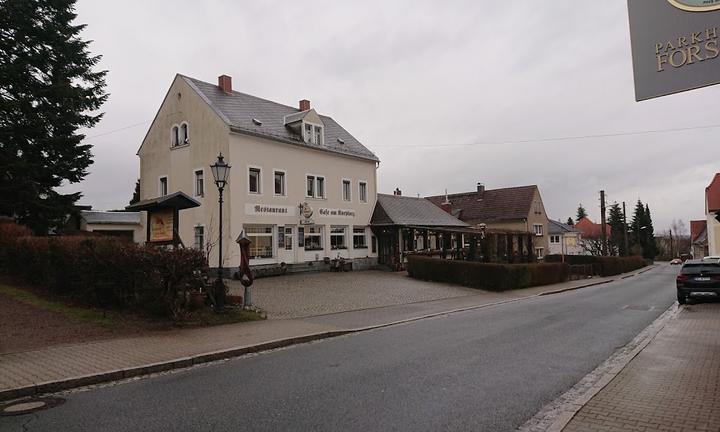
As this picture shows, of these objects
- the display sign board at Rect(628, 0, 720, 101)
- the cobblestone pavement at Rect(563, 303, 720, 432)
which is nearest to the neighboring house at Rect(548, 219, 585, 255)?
the cobblestone pavement at Rect(563, 303, 720, 432)

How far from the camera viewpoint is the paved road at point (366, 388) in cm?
545

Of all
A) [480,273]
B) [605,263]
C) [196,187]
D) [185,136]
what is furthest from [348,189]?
[605,263]

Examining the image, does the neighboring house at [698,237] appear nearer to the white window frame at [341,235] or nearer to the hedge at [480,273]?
the hedge at [480,273]

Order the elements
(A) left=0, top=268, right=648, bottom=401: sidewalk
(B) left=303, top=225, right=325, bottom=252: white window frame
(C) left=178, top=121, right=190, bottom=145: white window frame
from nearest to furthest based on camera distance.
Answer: (A) left=0, top=268, right=648, bottom=401: sidewalk → (C) left=178, top=121, right=190, bottom=145: white window frame → (B) left=303, top=225, right=325, bottom=252: white window frame

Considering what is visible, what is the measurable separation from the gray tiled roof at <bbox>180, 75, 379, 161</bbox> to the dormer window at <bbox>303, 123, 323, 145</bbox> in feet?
1.31

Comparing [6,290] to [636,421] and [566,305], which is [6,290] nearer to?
[636,421]

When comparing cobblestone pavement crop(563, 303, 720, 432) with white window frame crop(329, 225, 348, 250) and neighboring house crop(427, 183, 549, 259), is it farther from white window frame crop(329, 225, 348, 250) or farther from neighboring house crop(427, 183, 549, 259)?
neighboring house crop(427, 183, 549, 259)

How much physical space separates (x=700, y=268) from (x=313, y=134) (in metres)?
22.0

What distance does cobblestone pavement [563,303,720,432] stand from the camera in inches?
198

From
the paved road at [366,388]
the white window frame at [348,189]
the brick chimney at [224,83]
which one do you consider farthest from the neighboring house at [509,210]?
the paved road at [366,388]

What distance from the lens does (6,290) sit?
14.9 metres

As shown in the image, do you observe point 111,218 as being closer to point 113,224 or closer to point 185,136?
point 113,224

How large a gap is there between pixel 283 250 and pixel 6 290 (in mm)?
14761

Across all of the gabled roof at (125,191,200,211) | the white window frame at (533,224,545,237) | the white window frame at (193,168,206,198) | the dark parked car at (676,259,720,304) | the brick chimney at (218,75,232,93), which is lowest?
the dark parked car at (676,259,720,304)
